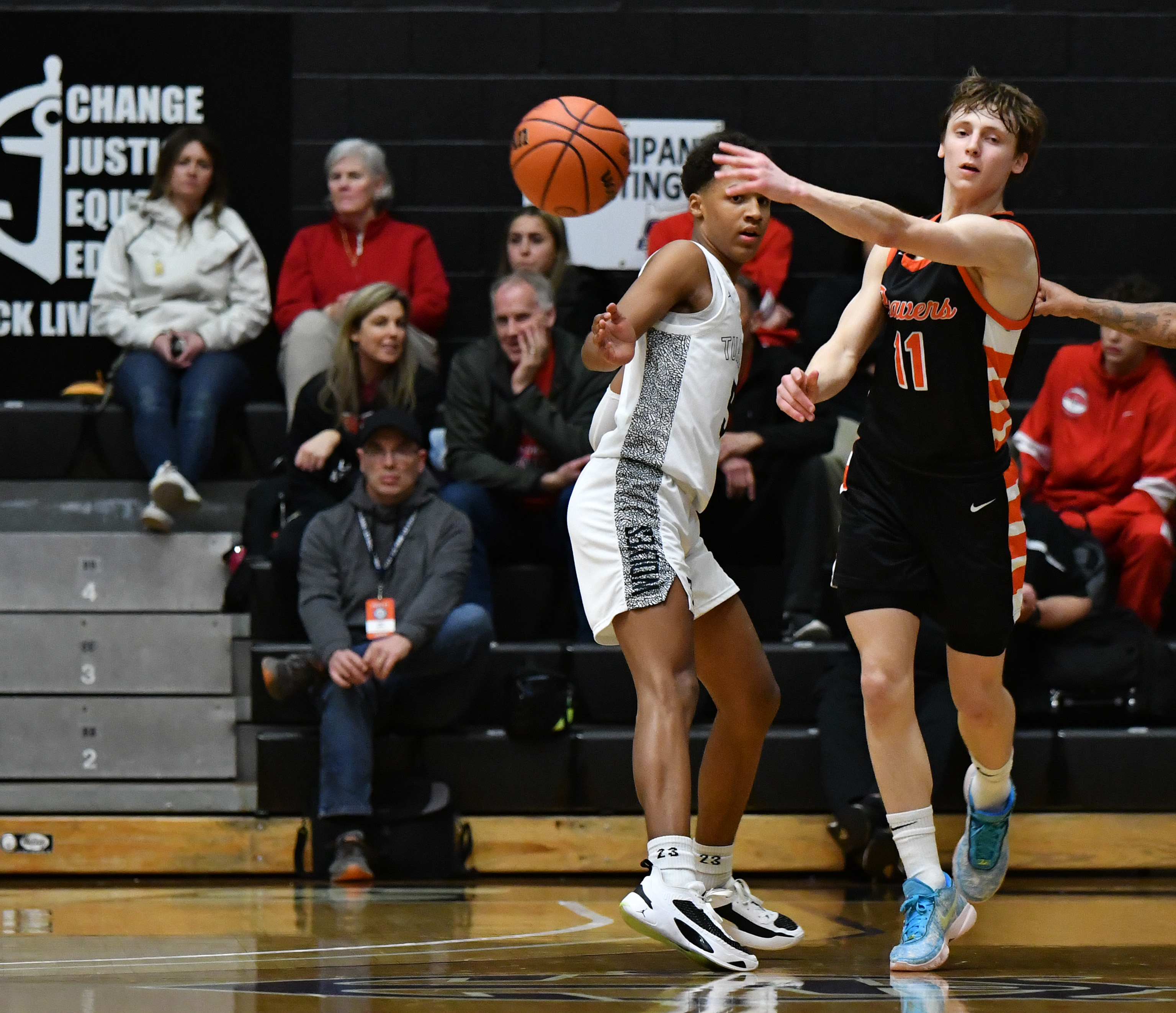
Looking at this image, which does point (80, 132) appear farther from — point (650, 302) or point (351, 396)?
point (650, 302)

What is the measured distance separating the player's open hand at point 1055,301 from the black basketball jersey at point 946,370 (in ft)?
0.70

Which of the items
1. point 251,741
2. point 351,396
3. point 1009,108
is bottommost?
point 251,741

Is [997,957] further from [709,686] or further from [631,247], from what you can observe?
[631,247]

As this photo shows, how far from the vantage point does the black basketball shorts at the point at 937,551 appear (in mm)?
3418

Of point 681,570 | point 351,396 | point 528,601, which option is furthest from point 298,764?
point 681,570

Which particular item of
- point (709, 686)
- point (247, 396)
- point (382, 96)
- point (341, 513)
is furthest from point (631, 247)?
point (709, 686)

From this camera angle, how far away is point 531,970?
325cm

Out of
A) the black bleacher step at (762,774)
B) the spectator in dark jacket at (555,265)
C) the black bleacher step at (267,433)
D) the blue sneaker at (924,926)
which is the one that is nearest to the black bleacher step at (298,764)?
the black bleacher step at (762,774)

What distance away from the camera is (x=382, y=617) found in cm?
516

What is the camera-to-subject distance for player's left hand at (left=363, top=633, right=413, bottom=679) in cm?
500

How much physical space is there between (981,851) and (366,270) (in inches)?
148

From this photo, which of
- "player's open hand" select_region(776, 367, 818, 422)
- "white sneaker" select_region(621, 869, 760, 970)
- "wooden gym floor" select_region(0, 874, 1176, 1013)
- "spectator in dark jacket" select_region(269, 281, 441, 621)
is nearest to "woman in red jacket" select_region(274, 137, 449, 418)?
"spectator in dark jacket" select_region(269, 281, 441, 621)

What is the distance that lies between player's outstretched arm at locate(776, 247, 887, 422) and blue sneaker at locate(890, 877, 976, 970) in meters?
1.00

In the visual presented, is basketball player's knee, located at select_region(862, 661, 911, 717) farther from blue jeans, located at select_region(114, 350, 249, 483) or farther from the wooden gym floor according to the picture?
blue jeans, located at select_region(114, 350, 249, 483)
